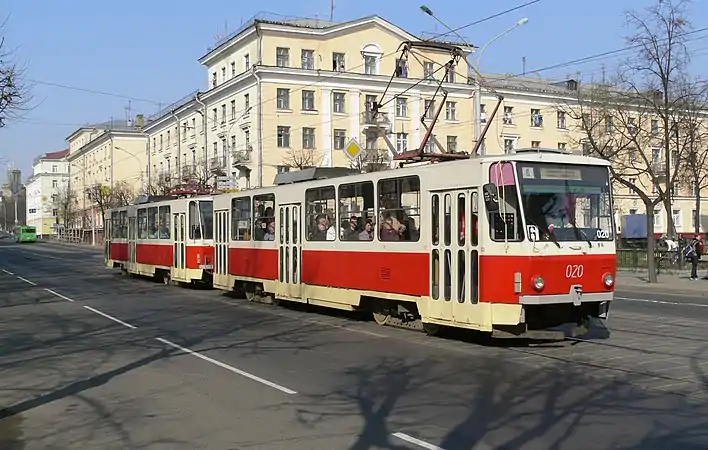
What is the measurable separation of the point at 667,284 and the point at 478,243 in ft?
59.5

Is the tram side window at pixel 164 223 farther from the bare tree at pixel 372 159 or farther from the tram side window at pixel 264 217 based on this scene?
the bare tree at pixel 372 159

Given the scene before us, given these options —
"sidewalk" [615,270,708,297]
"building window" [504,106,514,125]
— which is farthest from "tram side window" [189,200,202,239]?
"building window" [504,106,514,125]

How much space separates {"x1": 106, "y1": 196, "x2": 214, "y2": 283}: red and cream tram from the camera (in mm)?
26906

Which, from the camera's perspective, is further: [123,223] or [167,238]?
[123,223]

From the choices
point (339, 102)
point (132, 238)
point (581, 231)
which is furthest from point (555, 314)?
point (339, 102)

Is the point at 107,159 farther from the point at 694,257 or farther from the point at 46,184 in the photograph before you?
the point at 694,257

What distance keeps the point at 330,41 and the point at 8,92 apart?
41.0 meters

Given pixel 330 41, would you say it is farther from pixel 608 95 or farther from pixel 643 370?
pixel 643 370

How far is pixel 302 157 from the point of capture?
5831 cm

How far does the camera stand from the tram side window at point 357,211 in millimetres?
15625

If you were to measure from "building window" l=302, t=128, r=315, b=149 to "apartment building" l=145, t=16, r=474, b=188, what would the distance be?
0.08 meters

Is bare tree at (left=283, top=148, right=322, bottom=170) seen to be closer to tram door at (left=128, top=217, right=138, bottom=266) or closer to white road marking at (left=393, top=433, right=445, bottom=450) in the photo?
tram door at (left=128, top=217, right=138, bottom=266)

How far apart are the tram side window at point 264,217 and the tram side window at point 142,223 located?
12.1 metres

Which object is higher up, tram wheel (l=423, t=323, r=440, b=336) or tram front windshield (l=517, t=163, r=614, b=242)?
tram front windshield (l=517, t=163, r=614, b=242)
